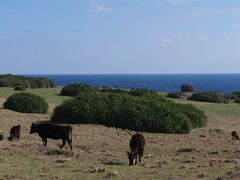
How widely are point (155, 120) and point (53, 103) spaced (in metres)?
13.9

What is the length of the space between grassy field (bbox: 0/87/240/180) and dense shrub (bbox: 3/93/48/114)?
1.74 metres

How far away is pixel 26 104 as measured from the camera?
36.8m

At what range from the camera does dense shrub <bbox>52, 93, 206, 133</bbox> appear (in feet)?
107

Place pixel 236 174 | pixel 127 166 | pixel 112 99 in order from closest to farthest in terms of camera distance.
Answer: pixel 236 174, pixel 127 166, pixel 112 99

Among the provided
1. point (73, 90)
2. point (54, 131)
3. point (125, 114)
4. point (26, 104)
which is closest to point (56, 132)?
point (54, 131)

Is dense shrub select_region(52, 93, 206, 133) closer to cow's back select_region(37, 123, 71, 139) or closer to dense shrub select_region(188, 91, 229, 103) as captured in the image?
cow's back select_region(37, 123, 71, 139)

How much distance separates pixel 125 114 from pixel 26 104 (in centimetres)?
811

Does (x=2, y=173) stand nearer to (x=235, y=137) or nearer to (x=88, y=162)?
(x=88, y=162)

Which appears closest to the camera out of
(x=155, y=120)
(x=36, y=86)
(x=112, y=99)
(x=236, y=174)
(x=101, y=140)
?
(x=236, y=174)

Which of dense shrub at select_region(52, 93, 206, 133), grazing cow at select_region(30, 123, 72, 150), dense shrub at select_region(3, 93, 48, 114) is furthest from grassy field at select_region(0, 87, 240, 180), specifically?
dense shrub at select_region(3, 93, 48, 114)

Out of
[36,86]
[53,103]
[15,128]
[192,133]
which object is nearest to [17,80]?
[36,86]

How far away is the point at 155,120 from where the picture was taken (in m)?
32.6

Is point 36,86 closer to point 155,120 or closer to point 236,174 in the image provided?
point 155,120

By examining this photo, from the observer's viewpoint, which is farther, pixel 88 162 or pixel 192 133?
pixel 192 133
